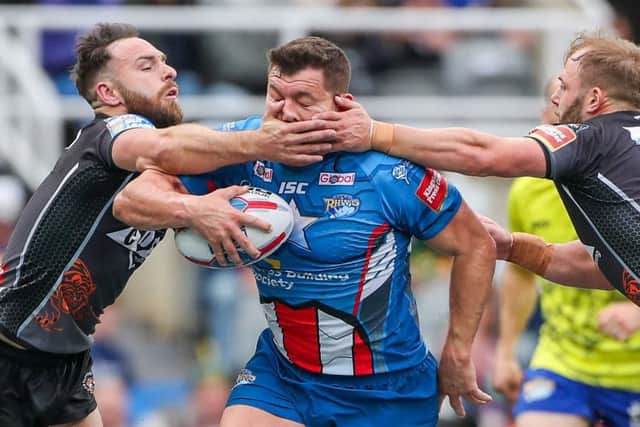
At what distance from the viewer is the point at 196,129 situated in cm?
613

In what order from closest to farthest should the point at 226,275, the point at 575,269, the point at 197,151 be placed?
the point at 197,151 < the point at 575,269 < the point at 226,275

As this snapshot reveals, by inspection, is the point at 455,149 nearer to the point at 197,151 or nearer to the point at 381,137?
the point at 381,137

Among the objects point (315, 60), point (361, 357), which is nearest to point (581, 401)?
point (361, 357)

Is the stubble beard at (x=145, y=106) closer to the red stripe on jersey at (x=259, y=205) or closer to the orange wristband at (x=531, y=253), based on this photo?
the red stripe on jersey at (x=259, y=205)

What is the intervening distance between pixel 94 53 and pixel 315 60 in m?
1.28

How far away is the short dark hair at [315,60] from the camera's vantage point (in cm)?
608

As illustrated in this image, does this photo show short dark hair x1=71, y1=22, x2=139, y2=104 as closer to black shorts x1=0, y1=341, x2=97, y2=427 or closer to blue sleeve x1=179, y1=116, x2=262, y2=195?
blue sleeve x1=179, y1=116, x2=262, y2=195

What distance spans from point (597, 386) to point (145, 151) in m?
3.19

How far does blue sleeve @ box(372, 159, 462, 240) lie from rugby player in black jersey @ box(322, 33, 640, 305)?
81mm

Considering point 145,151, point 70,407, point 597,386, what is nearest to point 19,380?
point 70,407

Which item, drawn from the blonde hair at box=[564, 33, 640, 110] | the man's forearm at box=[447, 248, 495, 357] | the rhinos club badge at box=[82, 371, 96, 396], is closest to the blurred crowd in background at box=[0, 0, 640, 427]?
the rhinos club badge at box=[82, 371, 96, 396]

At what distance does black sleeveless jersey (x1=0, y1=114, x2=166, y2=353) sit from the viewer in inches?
253

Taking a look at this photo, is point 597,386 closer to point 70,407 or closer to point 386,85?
point 70,407

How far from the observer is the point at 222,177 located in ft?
20.9
